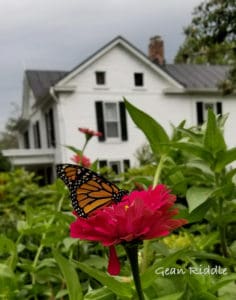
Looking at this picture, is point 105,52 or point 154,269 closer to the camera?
point 154,269

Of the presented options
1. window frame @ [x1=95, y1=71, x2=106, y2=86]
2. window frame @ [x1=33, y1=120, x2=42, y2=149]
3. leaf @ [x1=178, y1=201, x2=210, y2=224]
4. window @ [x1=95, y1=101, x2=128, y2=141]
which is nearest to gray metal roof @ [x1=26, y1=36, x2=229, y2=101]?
window frame @ [x1=33, y1=120, x2=42, y2=149]

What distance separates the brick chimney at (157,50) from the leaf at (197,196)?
20761 mm

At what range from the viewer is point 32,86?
20.2m

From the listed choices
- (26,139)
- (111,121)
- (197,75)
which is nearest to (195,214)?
(111,121)

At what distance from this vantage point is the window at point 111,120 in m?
17.1

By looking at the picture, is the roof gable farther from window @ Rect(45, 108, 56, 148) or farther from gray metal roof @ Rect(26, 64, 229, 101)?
window @ Rect(45, 108, 56, 148)

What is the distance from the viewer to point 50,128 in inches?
714

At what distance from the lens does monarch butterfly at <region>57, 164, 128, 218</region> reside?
2.36 feet

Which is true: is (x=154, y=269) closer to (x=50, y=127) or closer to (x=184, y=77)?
(x=50, y=127)

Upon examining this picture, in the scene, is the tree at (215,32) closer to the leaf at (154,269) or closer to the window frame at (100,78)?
the window frame at (100,78)

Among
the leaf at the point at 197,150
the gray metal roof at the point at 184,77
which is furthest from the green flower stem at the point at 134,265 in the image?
the gray metal roof at the point at 184,77

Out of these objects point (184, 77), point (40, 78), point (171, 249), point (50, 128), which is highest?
point (40, 78)

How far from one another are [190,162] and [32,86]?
19699 mm

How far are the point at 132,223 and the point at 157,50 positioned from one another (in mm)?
21191
